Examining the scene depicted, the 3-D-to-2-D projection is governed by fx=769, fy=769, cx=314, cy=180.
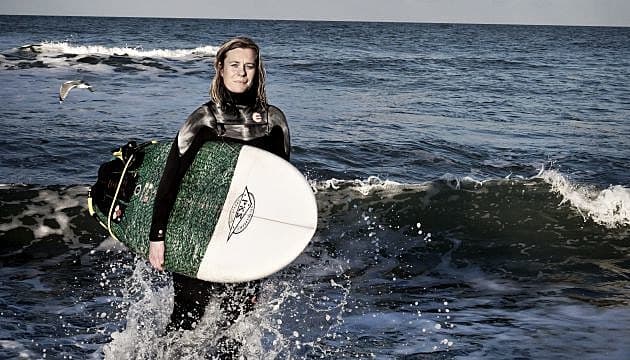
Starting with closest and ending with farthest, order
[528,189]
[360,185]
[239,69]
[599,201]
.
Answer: [239,69], [599,201], [360,185], [528,189]

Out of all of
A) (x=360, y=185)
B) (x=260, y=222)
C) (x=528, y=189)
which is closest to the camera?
(x=260, y=222)

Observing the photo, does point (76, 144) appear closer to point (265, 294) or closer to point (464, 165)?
point (464, 165)

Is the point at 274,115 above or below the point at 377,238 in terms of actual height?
above

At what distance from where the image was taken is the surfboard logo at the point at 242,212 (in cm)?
411

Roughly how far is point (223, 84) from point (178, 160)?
0.44m

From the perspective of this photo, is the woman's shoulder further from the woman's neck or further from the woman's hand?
the woman's hand

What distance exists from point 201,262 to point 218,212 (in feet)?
0.93

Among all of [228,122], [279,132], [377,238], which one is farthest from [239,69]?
[377,238]

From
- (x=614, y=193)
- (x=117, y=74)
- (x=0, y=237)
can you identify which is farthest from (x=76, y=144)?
(x=117, y=74)

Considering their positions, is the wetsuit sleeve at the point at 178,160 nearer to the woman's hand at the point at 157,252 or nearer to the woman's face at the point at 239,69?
the woman's hand at the point at 157,252

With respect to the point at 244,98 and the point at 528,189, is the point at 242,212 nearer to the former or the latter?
the point at 244,98

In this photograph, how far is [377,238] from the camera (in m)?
8.34

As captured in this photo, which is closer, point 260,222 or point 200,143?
point 200,143

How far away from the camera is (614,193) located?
9641 mm
